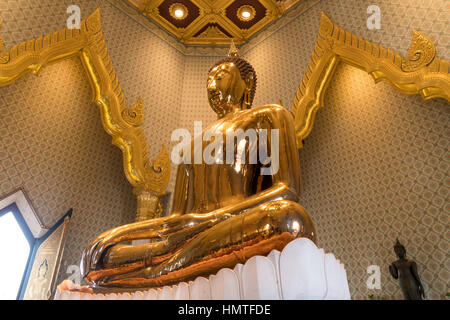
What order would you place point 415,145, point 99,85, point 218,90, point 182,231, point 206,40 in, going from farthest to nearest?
point 206,40 → point 99,85 → point 415,145 → point 218,90 → point 182,231

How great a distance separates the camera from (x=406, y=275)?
2.52 metres

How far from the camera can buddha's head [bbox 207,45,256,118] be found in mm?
2258

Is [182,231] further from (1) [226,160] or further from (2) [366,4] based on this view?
(2) [366,4]

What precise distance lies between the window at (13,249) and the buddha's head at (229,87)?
207 cm

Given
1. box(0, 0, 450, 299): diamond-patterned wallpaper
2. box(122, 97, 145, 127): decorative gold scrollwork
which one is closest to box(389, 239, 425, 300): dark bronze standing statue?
box(0, 0, 450, 299): diamond-patterned wallpaper

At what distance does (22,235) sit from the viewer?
3.03 meters

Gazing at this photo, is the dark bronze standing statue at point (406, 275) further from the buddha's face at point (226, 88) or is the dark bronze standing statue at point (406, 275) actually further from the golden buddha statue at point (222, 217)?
the buddha's face at point (226, 88)

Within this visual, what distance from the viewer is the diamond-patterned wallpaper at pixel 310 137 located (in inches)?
110

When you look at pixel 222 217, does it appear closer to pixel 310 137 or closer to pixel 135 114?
pixel 135 114

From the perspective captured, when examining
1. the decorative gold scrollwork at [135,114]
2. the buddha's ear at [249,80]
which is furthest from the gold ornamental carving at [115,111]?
the buddha's ear at [249,80]

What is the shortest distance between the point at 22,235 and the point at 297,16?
3.90 meters

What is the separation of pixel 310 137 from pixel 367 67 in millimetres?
1087

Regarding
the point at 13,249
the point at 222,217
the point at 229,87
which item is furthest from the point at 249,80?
the point at 13,249
